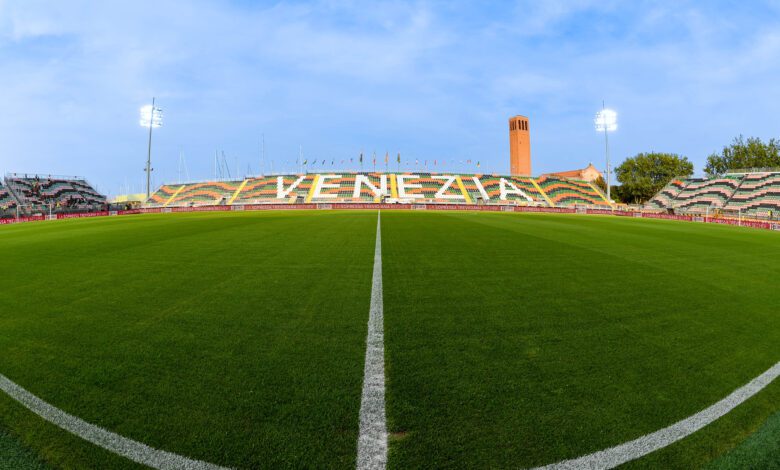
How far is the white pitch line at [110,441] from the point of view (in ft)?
6.53

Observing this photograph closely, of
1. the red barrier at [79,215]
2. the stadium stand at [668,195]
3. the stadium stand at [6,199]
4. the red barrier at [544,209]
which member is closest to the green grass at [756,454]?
the red barrier at [79,215]

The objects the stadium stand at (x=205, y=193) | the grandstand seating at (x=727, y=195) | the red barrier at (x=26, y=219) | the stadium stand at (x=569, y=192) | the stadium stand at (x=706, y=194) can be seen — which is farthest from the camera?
the stadium stand at (x=205, y=193)

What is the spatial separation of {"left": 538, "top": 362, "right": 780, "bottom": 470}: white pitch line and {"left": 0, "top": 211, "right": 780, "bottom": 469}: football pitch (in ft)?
0.13

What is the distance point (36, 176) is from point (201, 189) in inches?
940

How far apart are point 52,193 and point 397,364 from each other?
7392cm

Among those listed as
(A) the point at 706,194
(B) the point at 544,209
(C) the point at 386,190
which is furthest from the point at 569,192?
(C) the point at 386,190

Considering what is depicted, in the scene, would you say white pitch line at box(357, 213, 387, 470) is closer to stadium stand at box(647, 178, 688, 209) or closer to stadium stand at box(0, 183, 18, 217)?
stadium stand at box(0, 183, 18, 217)

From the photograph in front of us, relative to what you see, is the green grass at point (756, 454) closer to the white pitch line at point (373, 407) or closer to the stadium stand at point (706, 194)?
the white pitch line at point (373, 407)

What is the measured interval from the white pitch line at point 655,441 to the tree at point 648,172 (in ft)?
288

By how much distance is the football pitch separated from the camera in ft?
7.11

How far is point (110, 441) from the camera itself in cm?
217

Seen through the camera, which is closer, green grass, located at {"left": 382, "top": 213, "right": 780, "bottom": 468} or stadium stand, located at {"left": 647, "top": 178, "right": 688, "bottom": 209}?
green grass, located at {"left": 382, "top": 213, "right": 780, "bottom": 468}

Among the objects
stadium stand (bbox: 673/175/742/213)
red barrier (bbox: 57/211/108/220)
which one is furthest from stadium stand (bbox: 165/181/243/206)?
stadium stand (bbox: 673/175/742/213)

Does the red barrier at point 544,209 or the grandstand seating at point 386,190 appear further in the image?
the grandstand seating at point 386,190
